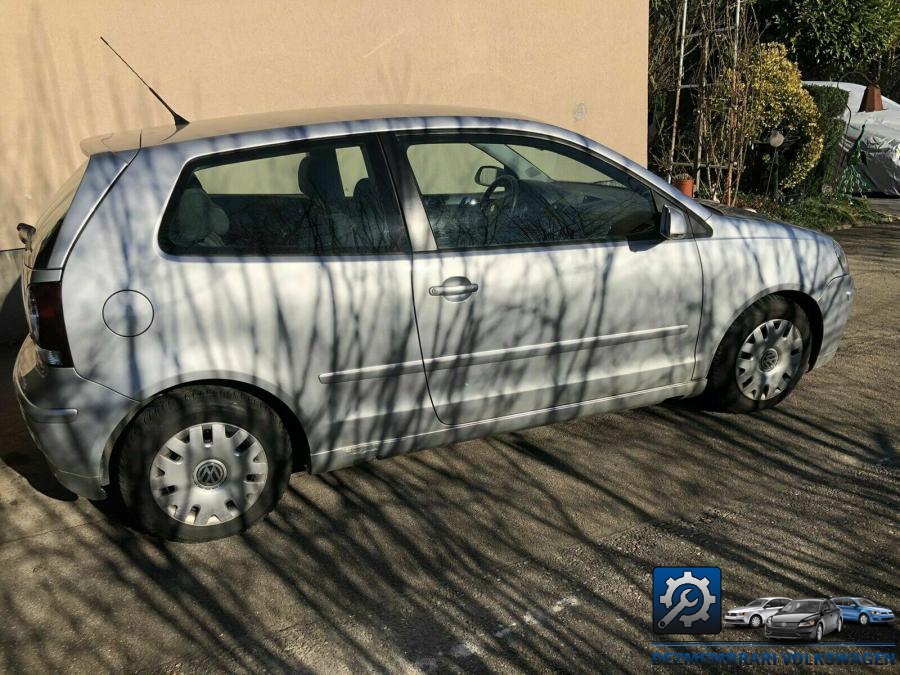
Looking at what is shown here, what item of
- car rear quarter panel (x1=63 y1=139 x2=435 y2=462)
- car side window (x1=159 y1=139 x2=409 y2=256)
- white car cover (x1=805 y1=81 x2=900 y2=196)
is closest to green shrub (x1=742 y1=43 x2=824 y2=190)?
white car cover (x1=805 y1=81 x2=900 y2=196)

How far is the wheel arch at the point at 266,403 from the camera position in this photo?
354cm

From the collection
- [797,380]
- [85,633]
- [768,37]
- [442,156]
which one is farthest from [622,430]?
[768,37]

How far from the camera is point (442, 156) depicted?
4.27 meters

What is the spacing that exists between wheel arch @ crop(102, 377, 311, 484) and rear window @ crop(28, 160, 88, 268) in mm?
679

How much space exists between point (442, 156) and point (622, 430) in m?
1.77

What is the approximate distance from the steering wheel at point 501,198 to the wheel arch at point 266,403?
4.22ft

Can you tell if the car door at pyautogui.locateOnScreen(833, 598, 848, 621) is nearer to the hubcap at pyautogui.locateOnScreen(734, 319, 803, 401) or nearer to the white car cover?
the hubcap at pyautogui.locateOnScreen(734, 319, 803, 401)

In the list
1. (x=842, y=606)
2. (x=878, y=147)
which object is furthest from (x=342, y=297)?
(x=878, y=147)

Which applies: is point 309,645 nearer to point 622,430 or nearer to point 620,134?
point 622,430

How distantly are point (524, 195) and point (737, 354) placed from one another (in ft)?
4.82

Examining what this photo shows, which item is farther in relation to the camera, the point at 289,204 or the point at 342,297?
the point at 289,204

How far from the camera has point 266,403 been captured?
3.77 meters

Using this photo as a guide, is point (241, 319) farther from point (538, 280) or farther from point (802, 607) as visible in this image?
point (802, 607)

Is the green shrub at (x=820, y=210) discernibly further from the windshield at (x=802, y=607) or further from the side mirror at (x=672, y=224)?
the windshield at (x=802, y=607)
